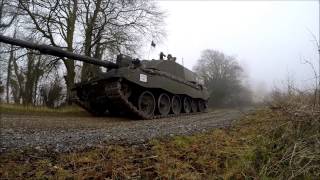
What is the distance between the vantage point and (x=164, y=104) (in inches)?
601

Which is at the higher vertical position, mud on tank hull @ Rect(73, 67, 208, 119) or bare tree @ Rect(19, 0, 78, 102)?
bare tree @ Rect(19, 0, 78, 102)

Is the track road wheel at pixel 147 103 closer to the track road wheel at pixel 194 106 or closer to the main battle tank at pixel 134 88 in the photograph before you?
the main battle tank at pixel 134 88

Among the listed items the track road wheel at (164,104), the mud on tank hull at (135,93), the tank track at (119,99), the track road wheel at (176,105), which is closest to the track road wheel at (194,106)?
the mud on tank hull at (135,93)

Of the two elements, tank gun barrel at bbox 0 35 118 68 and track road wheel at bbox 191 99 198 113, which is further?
track road wheel at bbox 191 99 198 113

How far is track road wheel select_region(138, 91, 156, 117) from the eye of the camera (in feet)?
45.5

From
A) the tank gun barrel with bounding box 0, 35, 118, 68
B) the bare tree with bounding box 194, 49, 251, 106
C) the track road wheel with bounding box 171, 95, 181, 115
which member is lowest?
the track road wheel with bounding box 171, 95, 181, 115

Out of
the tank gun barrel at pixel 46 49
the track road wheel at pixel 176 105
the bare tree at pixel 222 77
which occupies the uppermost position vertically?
the bare tree at pixel 222 77

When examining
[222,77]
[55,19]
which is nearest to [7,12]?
[55,19]

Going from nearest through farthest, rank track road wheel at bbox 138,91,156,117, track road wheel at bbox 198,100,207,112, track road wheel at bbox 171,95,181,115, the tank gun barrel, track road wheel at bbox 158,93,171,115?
the tank gun barrel < track road wheel at bbox 138,91,156,117 < track road wheel at bbox 158,93,171,115 < track road wheel at bbox 171,95,181,115 < track road wheel at bbox 198,100,207,112

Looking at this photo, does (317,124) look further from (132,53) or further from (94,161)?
(132,53)

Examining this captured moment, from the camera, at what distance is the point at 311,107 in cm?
396

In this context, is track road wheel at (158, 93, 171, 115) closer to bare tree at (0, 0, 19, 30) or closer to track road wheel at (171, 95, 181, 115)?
track road wheel at (171, 95, 181, 115)

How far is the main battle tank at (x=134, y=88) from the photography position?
12.7 meters

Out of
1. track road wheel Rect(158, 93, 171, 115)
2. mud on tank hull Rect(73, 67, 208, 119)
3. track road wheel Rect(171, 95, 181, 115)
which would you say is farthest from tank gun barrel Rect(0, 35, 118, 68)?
track road wheel Rect(171, 95, 181, 115)
